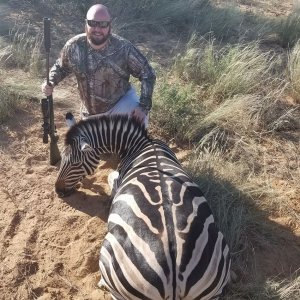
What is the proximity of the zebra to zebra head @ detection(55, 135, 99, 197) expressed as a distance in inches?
Result: 22.1

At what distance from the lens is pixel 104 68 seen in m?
4.56

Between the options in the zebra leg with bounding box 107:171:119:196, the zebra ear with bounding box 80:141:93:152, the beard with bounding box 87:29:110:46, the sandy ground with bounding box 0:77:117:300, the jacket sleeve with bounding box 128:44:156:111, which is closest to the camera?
the sandy ground with bounding box 0:77:117:300

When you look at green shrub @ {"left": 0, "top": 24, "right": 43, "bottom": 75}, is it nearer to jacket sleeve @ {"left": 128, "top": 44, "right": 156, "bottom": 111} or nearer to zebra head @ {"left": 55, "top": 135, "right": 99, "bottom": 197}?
jacket sleeve @ {"left": 128, "top": 44, "right": 156, "bottom": 111}

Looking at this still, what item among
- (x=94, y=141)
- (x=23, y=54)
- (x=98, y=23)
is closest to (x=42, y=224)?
(x=94, y=141)

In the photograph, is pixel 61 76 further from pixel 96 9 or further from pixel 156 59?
pixel 156 59

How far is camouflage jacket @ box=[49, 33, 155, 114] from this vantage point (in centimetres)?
449

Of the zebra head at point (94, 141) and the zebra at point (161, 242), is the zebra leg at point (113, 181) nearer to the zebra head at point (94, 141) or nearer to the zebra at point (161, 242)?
the zebra head at point (94, 141)

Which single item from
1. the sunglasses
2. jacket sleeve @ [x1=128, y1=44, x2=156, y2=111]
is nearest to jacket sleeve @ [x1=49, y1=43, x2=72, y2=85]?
the sunglasses

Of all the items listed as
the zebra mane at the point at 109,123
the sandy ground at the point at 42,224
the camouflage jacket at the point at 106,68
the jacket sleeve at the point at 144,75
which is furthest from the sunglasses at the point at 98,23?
the sandy ground at the point at 42,224

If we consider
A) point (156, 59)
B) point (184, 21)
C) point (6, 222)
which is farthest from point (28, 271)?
point (184, 21)

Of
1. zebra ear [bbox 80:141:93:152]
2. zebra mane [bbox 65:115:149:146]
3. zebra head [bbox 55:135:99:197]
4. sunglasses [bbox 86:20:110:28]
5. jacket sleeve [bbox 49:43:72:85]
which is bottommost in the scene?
zebra head [bbox 55:135:99:197]

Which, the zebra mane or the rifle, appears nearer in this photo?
the zebra mane

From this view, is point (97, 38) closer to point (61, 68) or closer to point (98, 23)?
point (98, 23)

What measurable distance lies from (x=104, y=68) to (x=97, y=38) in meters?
0.35
